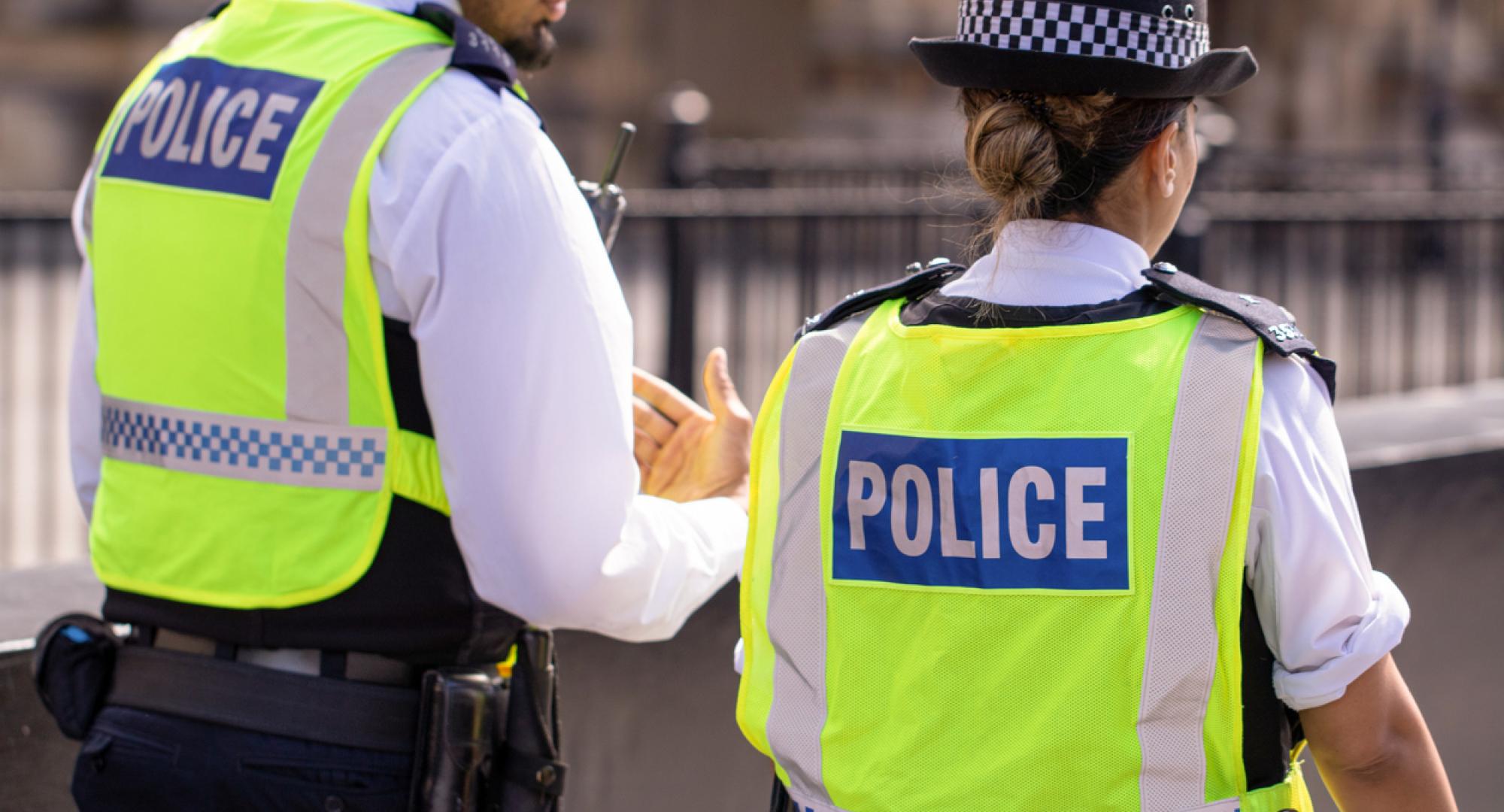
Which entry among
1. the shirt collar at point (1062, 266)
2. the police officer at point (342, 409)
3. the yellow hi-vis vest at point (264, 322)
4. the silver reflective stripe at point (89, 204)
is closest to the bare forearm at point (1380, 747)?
the shirt collar at point (1062, 266)

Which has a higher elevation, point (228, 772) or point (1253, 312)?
point (1253, 312)

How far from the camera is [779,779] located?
2.11 metres

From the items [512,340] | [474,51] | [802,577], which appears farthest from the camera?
[474,51]

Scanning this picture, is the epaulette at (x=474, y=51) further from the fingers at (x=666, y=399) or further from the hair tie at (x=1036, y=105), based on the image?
the hair tie at (x=1036, y=105)

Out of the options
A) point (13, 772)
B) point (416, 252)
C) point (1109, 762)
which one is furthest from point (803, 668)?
point (13, 772)

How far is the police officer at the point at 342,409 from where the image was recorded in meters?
2.11

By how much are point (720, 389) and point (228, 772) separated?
0.82 m

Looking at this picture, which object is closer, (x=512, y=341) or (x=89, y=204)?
(x=512, y=341)

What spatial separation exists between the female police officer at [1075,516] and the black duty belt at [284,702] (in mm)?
494

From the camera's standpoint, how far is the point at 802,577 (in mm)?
1996

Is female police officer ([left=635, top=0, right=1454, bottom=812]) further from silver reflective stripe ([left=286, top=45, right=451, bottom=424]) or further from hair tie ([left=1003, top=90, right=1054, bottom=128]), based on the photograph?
silver reflective stripe ([left=286, top=45, right=451, bottom=424])

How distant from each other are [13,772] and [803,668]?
5.16 ft

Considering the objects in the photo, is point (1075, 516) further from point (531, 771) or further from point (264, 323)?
point (264, 323)

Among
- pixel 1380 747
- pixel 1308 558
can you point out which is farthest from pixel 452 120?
pixel 1380 747
